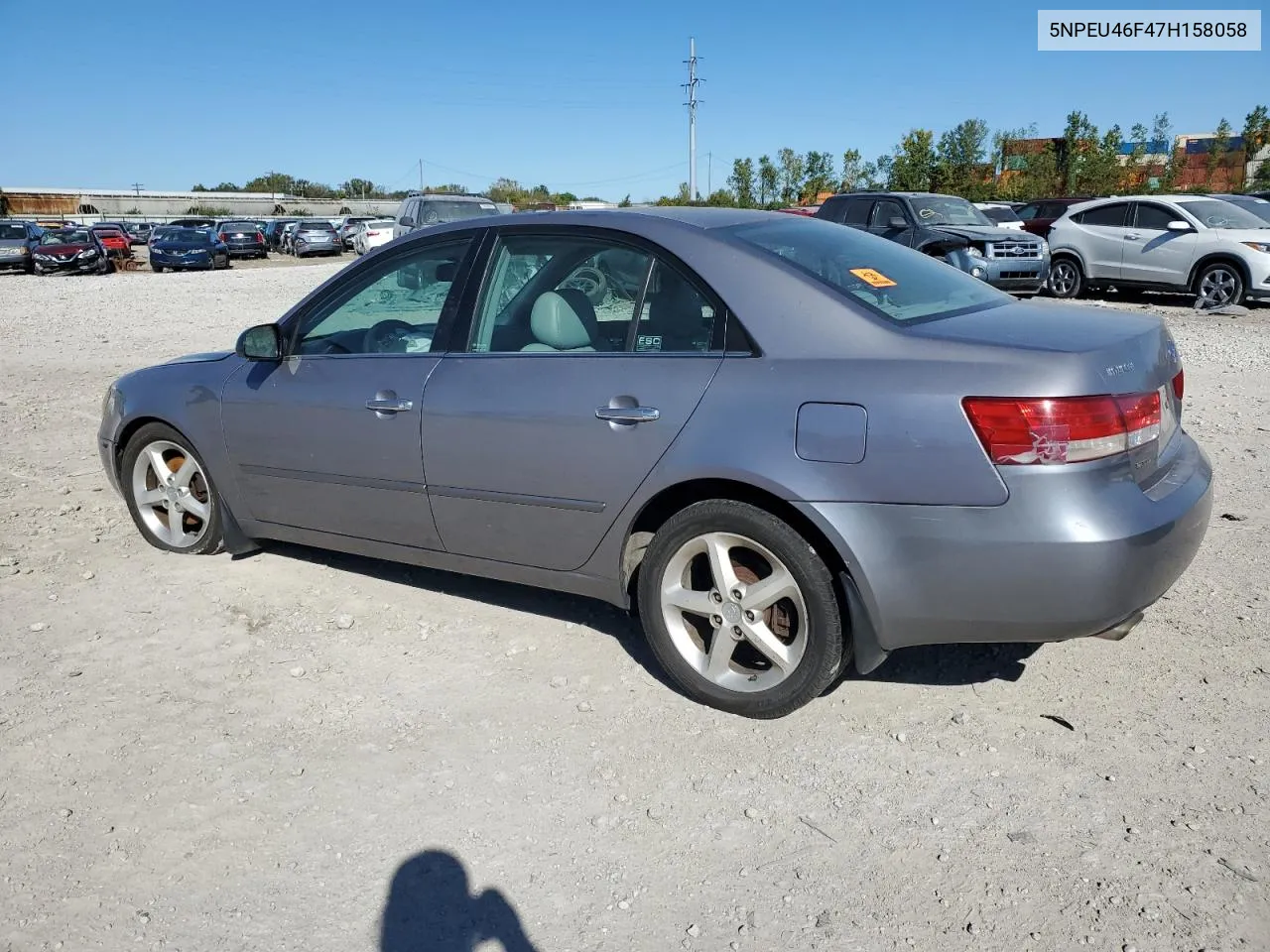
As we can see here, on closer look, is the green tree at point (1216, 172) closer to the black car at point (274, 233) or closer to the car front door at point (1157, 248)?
the car front door at point (1157, 248)

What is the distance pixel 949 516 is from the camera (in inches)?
122

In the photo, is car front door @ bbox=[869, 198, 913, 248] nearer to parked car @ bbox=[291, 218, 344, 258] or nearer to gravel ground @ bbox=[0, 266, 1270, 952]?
gravel ground @ bbox=[0, 266, 1270, 952]

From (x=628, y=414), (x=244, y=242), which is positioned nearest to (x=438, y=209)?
(x=628, y=414)

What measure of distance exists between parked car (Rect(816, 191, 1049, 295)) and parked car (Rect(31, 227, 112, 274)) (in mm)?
22877

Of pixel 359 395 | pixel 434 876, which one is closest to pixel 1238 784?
pixel 434 876

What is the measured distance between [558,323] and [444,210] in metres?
16.5


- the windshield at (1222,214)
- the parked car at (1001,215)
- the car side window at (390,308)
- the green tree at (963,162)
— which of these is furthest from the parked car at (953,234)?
the green tree at (963,162)

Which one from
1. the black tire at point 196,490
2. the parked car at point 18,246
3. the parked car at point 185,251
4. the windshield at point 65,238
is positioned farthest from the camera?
the parked car at point 185,251

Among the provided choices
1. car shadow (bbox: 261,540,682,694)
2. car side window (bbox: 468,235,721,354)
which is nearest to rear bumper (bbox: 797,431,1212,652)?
car side window (bbox: 468,235,721,354)

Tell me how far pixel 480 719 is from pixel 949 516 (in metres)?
1.70

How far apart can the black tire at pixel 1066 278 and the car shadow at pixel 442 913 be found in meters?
16.3

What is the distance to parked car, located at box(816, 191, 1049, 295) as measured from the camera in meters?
15.9

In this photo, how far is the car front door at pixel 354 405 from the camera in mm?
4227

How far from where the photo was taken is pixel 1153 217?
15930 millimetres
